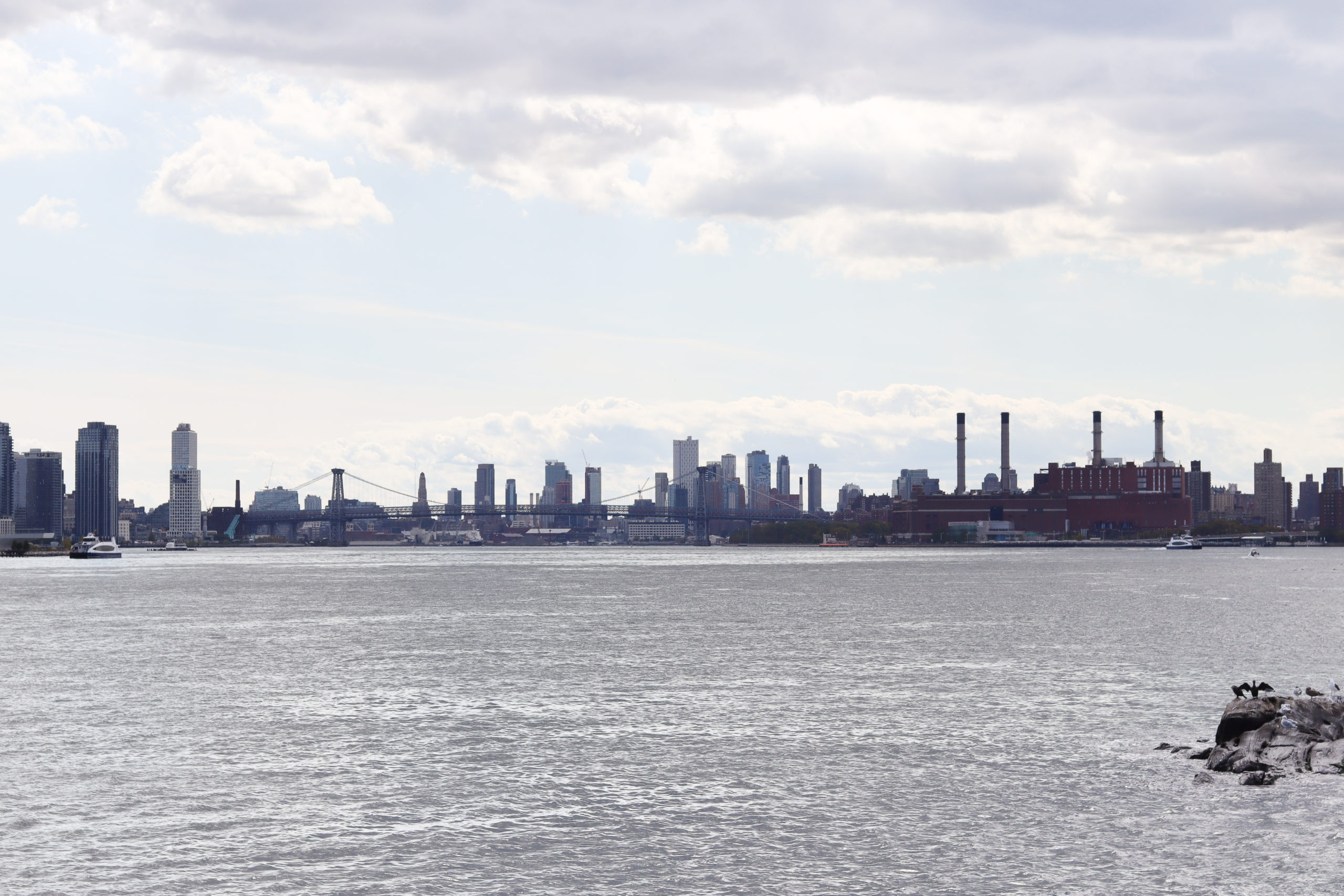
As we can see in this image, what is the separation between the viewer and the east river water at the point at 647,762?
2408 centimetres

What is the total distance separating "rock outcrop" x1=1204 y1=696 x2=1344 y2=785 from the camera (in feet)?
106

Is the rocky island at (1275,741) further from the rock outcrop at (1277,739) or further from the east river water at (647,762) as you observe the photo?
the east river water at (647,762)

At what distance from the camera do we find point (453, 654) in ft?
204

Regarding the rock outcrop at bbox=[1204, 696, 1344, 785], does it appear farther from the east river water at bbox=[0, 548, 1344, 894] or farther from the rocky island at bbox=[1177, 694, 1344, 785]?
the east river water at bbox=[0, 548, 1344, 894]

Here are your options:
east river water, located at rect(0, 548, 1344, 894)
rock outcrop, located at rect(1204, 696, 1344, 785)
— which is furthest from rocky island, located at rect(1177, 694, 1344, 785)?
east river water, located at rect(0, 548, 1344, 894)

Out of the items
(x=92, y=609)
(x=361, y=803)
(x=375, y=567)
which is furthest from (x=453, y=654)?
(x=375, y=567)

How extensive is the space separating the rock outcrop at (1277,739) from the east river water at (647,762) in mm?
852

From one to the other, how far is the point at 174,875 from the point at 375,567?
179 m

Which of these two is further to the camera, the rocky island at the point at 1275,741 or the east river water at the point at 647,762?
the rocky island at the point at 1275,741

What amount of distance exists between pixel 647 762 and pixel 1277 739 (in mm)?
15869

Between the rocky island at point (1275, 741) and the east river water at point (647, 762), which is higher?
the rocky island at point (1275, 741)

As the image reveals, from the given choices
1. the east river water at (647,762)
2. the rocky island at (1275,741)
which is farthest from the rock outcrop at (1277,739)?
the east river water at (647,762)

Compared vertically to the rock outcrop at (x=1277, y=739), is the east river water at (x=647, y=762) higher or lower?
lower

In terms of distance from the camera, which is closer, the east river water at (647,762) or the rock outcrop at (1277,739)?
the east river water at (647,762)
